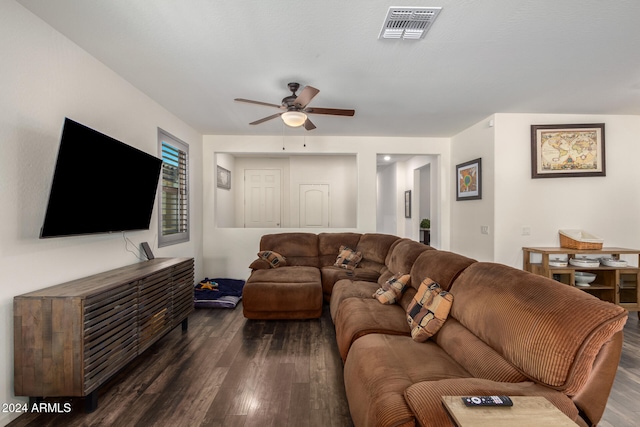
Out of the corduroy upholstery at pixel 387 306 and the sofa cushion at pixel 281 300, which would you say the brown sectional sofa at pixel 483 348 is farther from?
the sofa cushion at pixel 281 300

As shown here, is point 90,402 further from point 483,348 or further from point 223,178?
point 223,178

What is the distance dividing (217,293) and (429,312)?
3.31m

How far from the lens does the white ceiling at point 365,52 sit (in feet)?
6.23

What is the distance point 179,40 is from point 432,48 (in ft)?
6.43

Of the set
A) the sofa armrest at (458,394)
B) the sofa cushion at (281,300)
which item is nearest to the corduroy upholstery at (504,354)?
the sofa armrest at (458,394)

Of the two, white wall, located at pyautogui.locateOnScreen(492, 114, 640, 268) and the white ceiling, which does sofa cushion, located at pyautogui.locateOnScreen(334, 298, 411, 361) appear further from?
white wall, located at pyautogui.locateOnScreen(492, 114, 640, 268)

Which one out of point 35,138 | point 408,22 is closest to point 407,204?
point 408,22

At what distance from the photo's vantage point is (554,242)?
3.97 metres

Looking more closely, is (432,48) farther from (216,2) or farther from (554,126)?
(554,126)

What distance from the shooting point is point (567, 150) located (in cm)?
391

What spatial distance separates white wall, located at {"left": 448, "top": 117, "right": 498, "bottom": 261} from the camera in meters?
4.05

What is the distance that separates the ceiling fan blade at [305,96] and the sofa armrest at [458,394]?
2230mm

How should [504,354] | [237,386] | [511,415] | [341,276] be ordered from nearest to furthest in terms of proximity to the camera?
1. [511,415]
2. [504,354]
3. [237,386]
4. [341,276]

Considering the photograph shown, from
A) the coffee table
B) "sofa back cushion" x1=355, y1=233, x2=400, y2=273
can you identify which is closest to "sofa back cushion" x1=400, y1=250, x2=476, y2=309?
the coffee table
